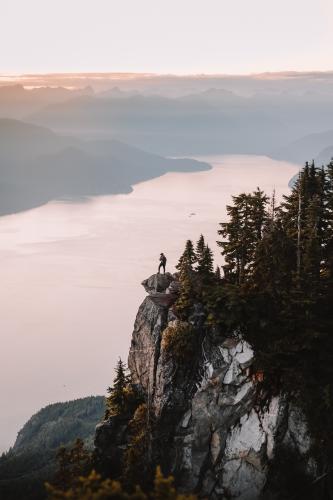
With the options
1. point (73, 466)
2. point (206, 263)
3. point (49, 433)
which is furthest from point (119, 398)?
point (49, 433)

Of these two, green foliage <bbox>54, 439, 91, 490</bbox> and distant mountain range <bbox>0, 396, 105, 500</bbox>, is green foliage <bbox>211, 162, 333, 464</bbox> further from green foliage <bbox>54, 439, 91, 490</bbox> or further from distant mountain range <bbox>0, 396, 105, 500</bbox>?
distant mountain range <bbox>0, 396, 105, 500</bbox>

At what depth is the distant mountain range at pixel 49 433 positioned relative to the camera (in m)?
Answer: 142

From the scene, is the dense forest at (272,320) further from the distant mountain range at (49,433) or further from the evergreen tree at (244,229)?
the distant mountain range at (49,433)

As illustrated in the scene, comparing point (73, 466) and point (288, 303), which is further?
point (73, 466)

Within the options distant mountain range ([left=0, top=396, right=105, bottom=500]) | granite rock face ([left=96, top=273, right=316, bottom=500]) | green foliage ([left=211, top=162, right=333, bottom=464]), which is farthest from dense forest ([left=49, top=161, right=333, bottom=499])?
distant mountain range ([left=0, top=396, right=105, bottom=500])

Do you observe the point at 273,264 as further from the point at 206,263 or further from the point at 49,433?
the point at 49,433

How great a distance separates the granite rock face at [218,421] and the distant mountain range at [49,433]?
3755 inches

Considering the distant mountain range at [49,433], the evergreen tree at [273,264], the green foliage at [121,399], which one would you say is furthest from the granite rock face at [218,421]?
the distant mountain range at [49,433]

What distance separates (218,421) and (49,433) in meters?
144

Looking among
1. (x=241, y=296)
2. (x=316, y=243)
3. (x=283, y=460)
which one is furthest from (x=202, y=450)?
(x=316, y=243)

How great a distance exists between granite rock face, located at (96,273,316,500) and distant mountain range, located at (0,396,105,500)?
95385mm

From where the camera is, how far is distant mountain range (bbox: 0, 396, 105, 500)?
14175cm

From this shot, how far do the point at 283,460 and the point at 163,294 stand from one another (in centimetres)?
1879

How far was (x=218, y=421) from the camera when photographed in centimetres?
4528
